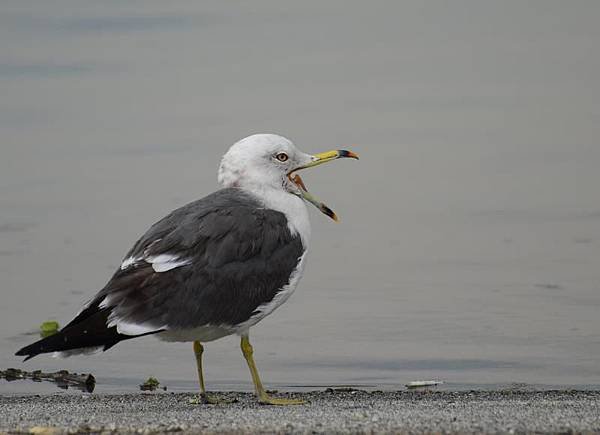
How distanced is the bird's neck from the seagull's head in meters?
0.05

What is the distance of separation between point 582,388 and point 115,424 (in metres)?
5.20

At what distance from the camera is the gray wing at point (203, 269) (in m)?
9.10

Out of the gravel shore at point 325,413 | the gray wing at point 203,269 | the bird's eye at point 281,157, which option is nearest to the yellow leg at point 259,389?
the gravel shore at point 325,413

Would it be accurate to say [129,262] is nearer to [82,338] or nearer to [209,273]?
[209,273]

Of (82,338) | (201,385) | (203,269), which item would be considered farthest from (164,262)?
(201,385)

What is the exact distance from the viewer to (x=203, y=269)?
9.29 metres

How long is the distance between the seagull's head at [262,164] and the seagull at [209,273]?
0.01m

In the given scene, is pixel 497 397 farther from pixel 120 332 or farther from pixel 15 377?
pixel 15 377

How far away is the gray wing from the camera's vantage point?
358 inches

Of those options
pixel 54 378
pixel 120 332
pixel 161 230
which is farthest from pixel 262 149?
pixel 54 378

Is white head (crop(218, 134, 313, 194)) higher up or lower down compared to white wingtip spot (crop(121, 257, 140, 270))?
higher up

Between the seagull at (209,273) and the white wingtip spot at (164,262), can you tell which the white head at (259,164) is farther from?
the white wingtip spot at (164,262)

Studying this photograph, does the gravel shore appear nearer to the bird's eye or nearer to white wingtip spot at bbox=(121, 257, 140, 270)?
white wingtip spot at bbox=(121, 257, 140, 270)

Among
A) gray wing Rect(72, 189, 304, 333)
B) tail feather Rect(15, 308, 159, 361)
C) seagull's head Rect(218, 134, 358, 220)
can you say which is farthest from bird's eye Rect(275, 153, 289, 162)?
tail feather Rect(15, 308, 159, 361)
